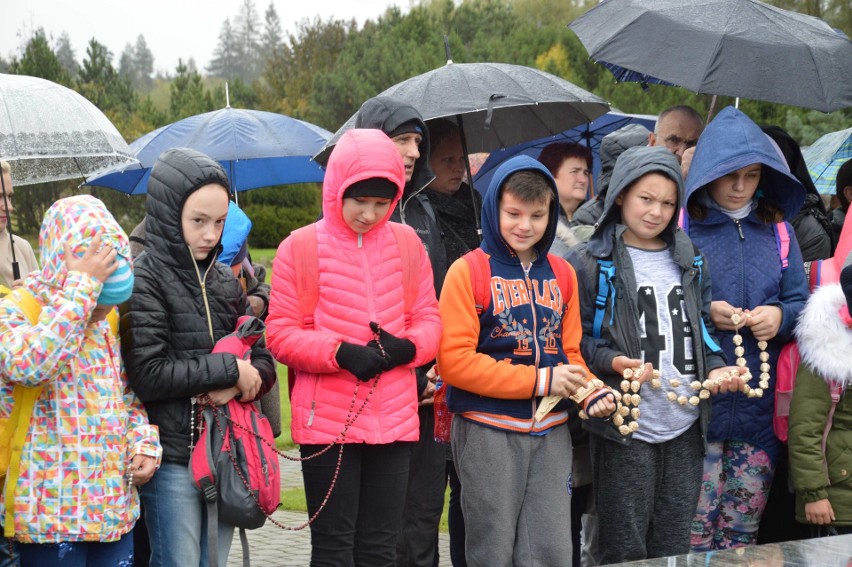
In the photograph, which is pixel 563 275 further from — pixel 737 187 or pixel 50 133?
pixel 50 133

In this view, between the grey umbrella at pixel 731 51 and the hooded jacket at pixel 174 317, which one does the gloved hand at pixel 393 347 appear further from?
the grey umbrella at pixel 731 51

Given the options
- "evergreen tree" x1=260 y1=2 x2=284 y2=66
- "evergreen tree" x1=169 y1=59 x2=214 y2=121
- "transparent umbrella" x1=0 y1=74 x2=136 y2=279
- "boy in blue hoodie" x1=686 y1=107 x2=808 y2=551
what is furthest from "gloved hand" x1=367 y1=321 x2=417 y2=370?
"evergreen tree" x1=260 y1=2 x2=284 y2=66

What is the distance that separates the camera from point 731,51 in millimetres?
4770

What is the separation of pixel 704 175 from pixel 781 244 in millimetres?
485

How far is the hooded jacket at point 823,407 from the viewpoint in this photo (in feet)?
14.3

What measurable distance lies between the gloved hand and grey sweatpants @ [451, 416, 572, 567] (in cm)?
45

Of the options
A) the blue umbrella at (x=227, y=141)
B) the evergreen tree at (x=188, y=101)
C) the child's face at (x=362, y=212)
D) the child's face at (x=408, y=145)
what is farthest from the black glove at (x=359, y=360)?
the evergreen tree at (x=188, y=101)

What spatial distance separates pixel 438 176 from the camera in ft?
16.8

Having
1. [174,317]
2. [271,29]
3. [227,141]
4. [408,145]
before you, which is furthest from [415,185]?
[271,29]

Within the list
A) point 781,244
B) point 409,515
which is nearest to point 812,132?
point 781,244

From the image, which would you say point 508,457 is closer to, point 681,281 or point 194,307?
point 681,281

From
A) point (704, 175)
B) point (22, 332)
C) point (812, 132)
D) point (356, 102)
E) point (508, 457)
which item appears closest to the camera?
point (22, 332)

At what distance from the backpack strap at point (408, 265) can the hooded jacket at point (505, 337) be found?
0.14 meters

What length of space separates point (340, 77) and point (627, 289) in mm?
29881
